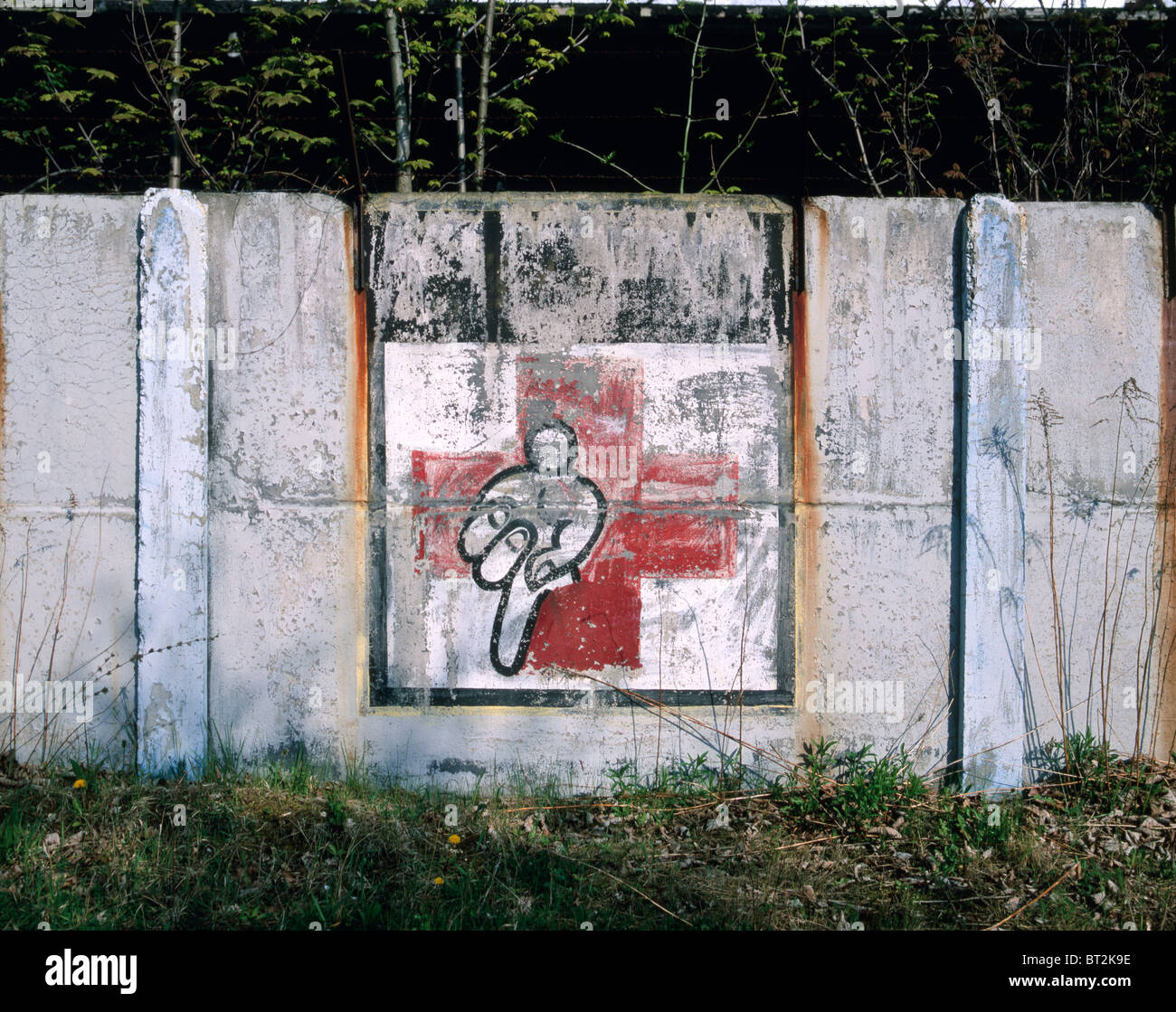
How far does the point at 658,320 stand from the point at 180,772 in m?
2.53

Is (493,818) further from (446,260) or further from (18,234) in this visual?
(18,234)

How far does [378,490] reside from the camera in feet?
10.1

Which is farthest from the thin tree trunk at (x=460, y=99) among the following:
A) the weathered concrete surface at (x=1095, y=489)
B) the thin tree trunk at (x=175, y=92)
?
the weathered concrete surface at (x=1095, y=489)

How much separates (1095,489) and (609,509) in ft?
6.24

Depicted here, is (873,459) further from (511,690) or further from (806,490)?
(511,690)

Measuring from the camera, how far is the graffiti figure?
308 cm

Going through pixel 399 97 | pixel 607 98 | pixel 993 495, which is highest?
pixel 607 98

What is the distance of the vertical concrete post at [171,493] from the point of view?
3008 millimetres

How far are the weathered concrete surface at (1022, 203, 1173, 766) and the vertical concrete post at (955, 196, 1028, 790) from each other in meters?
0.09

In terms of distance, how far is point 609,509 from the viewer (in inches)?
122

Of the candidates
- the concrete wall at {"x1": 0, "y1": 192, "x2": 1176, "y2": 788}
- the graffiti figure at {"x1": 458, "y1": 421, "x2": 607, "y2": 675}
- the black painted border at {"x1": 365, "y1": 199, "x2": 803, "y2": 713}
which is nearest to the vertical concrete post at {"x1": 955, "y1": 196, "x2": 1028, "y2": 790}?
the concrete wall at {"x1": 0, "y1": 192, "x2": 1176, "y2": 788}

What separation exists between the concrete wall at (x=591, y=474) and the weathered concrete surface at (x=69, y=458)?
12 millimetres

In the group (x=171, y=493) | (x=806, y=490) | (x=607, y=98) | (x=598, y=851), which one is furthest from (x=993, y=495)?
(x=607, y=98)

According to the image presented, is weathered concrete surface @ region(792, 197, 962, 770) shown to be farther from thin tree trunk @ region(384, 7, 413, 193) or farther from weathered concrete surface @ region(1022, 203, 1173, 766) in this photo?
thin tree trunk @ region(384, 7, 413, 193)
